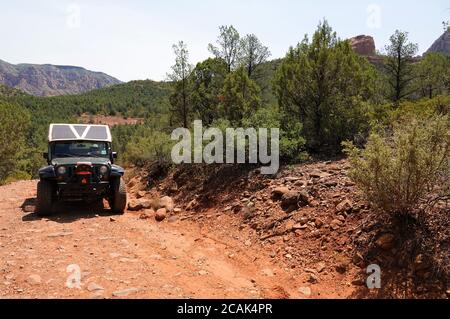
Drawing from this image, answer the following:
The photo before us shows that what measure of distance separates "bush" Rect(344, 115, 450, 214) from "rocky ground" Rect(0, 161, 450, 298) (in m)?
0.57

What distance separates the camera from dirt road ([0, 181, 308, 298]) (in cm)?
496

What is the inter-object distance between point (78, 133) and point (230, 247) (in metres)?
5.53

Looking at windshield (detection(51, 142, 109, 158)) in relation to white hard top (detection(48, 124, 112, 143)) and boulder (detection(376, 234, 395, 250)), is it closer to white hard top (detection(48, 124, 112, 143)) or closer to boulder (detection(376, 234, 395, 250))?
white hard top (detection(48, 124, 112, 143))

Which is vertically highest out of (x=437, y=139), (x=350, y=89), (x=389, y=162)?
(x=350, y=89)

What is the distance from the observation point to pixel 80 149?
974 centimetres

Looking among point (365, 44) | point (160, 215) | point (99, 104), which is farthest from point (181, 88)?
point (365, 44)

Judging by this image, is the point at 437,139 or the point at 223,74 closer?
the point at 437,139

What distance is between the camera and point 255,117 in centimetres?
1066

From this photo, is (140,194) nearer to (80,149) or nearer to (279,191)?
(80,149)

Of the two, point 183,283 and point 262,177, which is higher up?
point 262,177

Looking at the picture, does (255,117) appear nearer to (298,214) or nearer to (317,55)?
(317,55)

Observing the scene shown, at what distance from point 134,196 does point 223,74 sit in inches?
306
